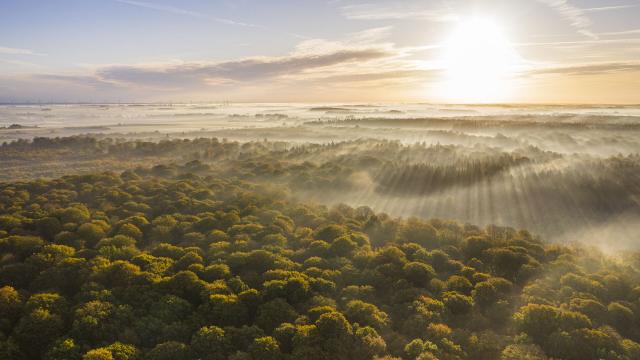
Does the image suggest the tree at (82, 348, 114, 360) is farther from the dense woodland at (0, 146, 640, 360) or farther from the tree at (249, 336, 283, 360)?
the tree at (249, 336, 283, 360)

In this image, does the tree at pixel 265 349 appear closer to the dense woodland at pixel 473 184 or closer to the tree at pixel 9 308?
the tree at pixel 9 308

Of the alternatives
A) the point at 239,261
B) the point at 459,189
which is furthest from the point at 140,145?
the point at 239,261

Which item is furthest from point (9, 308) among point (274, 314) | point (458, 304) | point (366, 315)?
point (458, 304)

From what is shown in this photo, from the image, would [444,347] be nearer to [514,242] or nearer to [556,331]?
[556,331]

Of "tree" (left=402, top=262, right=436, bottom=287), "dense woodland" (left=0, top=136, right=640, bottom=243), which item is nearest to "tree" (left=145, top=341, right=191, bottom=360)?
"tree" (left=402, top=262, right=436, bottom=287)

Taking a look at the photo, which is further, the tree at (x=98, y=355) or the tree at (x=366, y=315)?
the tree at (x=366, y=315)

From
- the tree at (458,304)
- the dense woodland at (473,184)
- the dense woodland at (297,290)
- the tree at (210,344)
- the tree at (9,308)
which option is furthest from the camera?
the dense woodland at (473,184)

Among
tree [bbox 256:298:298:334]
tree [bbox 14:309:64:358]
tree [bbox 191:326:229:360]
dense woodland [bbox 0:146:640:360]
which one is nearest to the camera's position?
tree [bbox 191:326:229:360]

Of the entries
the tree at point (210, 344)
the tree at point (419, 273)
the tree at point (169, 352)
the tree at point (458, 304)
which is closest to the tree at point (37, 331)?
the tree at point (169, 352)

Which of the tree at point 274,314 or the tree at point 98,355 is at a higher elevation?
the tree at point 98,355
